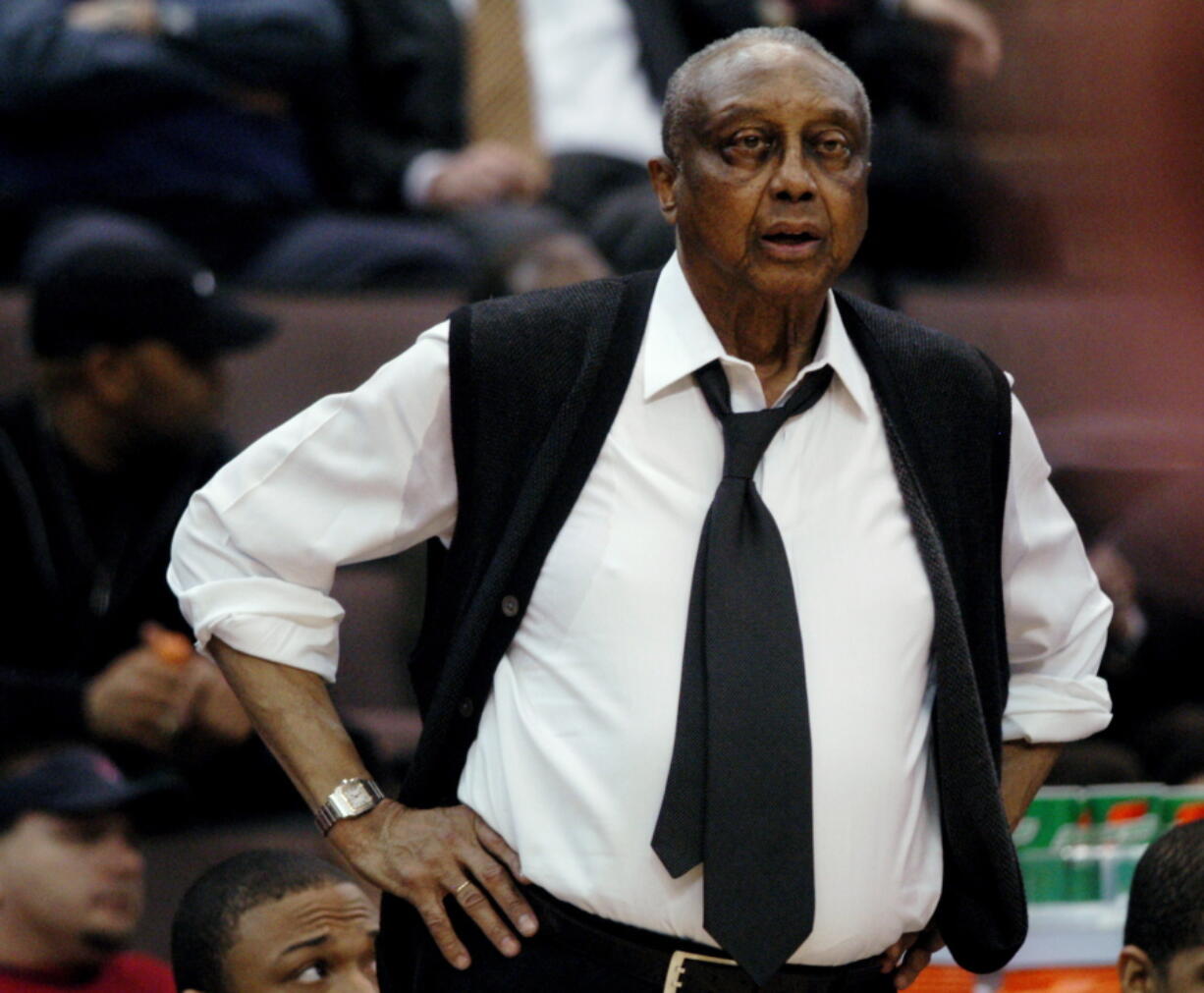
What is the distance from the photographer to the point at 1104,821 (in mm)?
2938

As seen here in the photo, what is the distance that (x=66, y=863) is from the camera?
3051 mm

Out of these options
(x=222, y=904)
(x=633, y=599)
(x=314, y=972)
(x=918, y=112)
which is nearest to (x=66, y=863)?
(x=222, y=904)

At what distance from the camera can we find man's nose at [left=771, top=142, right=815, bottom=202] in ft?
6.53

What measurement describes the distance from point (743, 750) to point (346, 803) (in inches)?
15.8

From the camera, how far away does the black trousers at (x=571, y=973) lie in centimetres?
191

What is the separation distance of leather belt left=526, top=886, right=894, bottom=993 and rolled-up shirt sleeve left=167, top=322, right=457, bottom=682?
367mm

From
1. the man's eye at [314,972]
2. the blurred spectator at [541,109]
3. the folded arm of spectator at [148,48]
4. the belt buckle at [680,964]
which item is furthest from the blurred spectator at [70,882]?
the blurred spectator at [541,109]

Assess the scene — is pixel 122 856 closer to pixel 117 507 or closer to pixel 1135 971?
pixel 117 507

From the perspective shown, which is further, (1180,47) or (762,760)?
(1180,47)

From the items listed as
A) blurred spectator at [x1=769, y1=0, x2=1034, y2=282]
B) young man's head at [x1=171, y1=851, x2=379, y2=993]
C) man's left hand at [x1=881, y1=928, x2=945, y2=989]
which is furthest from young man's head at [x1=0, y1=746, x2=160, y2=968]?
blurred spectator at [x1=769, y1=0, x2=1034, y2=282]

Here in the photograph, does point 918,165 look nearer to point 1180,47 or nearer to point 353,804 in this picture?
point 1180,47

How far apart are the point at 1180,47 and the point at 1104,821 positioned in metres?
1.48

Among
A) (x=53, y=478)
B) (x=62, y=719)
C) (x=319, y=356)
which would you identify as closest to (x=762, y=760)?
(x=62, y=719)

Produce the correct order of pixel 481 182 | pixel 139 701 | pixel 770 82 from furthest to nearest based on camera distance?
pixel 481 182
pixel 139 701
pixel 770 82
